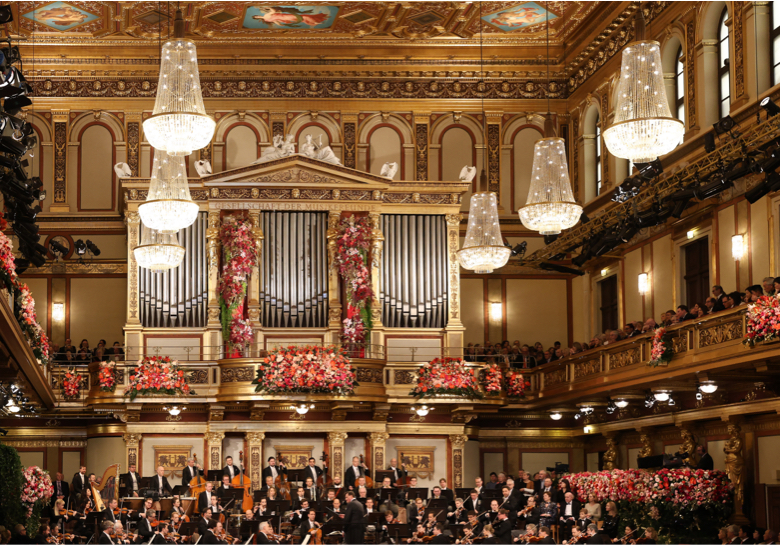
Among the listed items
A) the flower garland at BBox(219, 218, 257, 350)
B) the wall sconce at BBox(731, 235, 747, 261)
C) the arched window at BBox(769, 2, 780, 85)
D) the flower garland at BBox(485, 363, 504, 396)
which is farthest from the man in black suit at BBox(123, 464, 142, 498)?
the arched window at BBox(769, 2, 780, 85)

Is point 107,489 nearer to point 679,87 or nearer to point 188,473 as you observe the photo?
point 188,473

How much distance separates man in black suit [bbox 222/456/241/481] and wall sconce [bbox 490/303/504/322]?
25.1ft

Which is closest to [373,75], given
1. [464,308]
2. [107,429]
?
[464,308]

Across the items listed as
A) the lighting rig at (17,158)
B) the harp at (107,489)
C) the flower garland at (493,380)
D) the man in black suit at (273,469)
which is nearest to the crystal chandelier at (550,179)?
the lighting rig at (17,158)

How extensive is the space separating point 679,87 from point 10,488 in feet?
46.9

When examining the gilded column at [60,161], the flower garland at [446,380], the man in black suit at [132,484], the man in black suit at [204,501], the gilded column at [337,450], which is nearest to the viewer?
the man in black suit at [204,501]

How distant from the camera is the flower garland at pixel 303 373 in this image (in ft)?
66.5

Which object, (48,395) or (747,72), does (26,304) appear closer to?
(48,395)

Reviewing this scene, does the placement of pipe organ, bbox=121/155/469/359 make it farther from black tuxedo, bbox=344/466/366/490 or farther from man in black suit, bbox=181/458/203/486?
black tuxedo, bbox=344/466/366/490

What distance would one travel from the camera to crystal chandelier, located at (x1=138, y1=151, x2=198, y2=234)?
11.4 metres

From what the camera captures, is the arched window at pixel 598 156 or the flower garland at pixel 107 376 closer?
the flower garland at pixel 107 376

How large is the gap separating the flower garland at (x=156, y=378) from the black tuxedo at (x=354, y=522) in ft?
19.8

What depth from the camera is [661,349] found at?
16562mm

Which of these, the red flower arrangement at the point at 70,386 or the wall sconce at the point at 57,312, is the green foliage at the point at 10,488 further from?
the wall sconce at the point at 57,312
